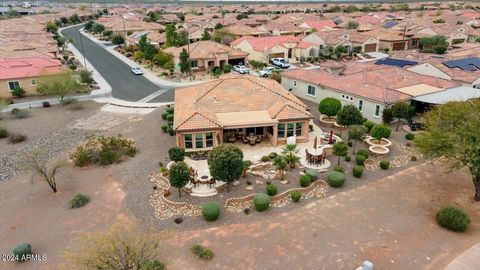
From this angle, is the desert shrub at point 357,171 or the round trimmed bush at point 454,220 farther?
the desert shrub at point 357,171

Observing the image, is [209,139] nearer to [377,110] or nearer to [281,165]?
[281,165]

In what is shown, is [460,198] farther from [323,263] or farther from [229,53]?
[229,53]

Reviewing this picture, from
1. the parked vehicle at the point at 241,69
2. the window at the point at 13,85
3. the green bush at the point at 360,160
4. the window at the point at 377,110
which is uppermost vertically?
the window at the point at 13,85

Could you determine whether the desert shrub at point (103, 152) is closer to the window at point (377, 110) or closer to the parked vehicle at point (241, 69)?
the window at point (377, 110)

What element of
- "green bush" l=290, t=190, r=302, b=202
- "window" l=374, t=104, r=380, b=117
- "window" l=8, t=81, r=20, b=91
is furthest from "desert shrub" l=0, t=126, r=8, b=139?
"window" l=374, t=104, r=380, b=117

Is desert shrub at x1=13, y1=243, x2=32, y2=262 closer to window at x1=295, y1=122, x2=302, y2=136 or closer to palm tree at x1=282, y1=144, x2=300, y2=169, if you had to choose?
palm tree at x1=282, y1=144, x2=300, y2=169

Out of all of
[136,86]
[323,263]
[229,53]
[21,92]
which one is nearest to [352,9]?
[229,53]

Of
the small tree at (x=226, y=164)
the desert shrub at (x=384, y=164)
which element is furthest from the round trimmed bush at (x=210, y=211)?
the desert shrub at (x=384, y=164)
